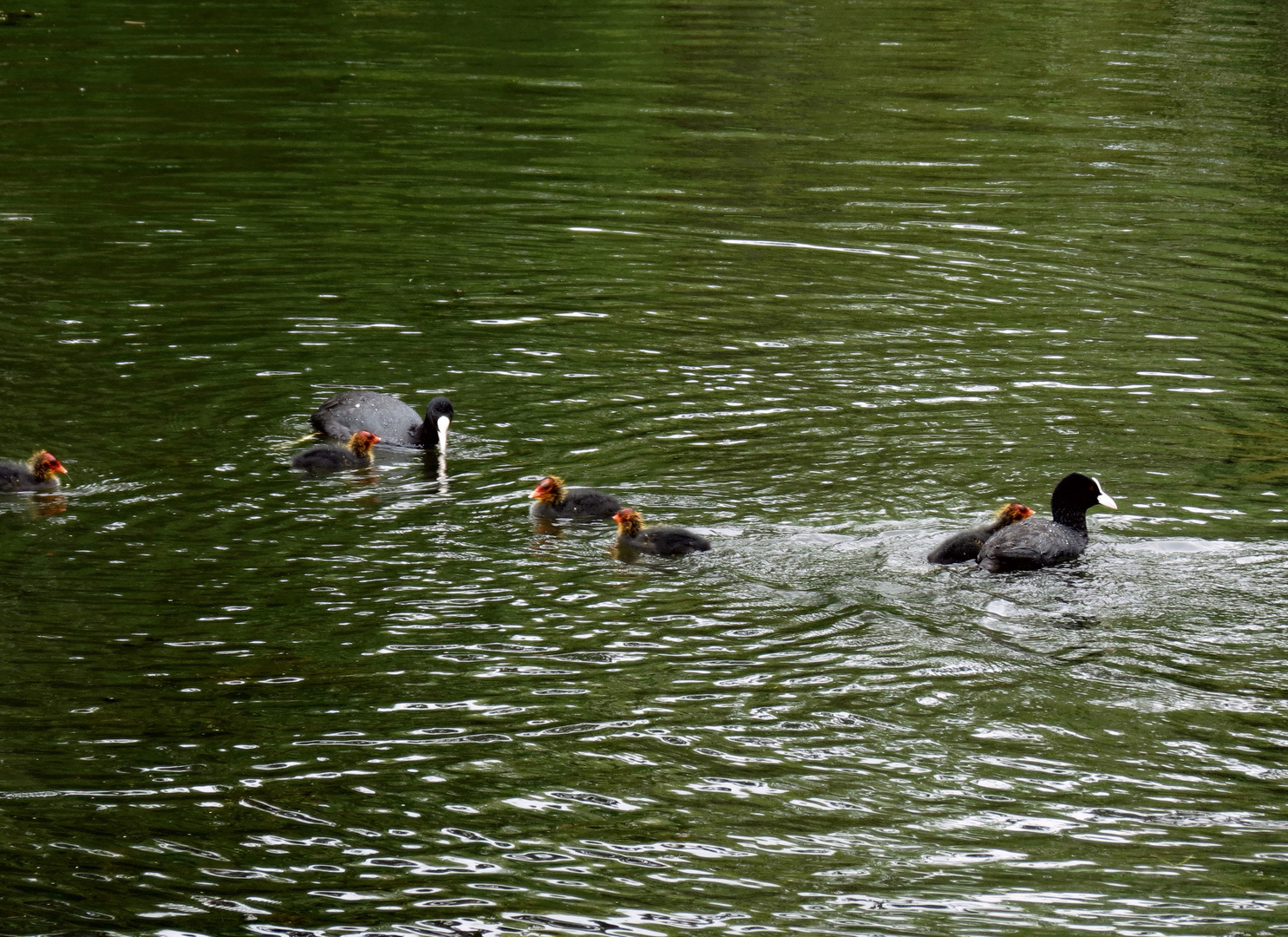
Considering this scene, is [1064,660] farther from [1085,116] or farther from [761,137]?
[1085,116]

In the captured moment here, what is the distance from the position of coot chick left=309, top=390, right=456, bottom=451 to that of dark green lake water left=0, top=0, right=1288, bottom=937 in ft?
0.82

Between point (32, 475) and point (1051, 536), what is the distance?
243 inches

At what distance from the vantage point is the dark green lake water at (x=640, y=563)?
694cm

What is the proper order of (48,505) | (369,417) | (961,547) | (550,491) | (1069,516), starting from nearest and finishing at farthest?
1. (961,547)
2. (1069,516)
3. (550,491)
4. (48,505)
5. (369,417)

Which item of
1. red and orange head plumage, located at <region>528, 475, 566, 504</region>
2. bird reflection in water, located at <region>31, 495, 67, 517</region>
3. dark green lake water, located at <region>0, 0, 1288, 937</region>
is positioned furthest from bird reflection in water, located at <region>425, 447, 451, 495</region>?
bird reflection in water, located at <region>31, 495, 67, 517</region>

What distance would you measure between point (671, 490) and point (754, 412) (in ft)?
6.17

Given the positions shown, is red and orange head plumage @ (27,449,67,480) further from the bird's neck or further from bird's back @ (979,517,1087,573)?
the bird's neck

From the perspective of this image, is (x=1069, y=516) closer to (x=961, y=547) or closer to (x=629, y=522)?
(x=961, y=547)

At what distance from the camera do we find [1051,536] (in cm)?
961

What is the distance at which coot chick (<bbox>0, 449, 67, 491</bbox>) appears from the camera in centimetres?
1099

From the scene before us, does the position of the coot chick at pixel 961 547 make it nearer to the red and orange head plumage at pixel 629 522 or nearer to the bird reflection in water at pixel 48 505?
the red and orange head plumage at pixel 629 522

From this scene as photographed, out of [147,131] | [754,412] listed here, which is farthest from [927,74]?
[754,412]

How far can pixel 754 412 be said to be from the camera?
1286cm

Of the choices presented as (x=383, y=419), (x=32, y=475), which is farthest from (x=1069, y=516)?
(x=32, y=475)
